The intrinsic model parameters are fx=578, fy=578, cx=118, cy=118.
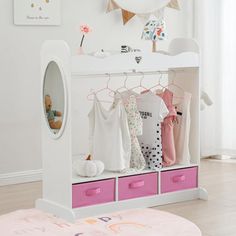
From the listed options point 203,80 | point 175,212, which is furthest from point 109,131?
point 203,80

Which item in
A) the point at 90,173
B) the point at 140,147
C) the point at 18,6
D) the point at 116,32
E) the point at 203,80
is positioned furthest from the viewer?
the point at 203,80

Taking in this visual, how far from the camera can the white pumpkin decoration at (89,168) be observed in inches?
130

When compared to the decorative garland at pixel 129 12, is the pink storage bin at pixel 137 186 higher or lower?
lower

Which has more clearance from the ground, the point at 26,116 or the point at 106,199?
the point at 26,116

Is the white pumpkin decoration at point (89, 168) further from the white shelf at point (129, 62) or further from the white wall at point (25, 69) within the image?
the white wall at point (25, 69)

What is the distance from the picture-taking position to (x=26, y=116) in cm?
425

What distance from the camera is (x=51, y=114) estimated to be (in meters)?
3.32

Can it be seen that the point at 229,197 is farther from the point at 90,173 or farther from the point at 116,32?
the point at 116,32

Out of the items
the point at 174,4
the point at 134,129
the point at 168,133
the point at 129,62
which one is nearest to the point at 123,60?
the point at 129,62

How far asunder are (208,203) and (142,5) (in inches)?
72.0

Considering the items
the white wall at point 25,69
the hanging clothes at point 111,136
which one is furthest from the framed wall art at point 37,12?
the hanging clothes at point 111,136

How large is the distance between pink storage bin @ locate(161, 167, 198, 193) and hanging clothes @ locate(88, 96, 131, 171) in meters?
0.30

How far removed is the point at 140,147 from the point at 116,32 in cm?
135

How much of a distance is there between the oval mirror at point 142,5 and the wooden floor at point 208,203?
54.4 inches
